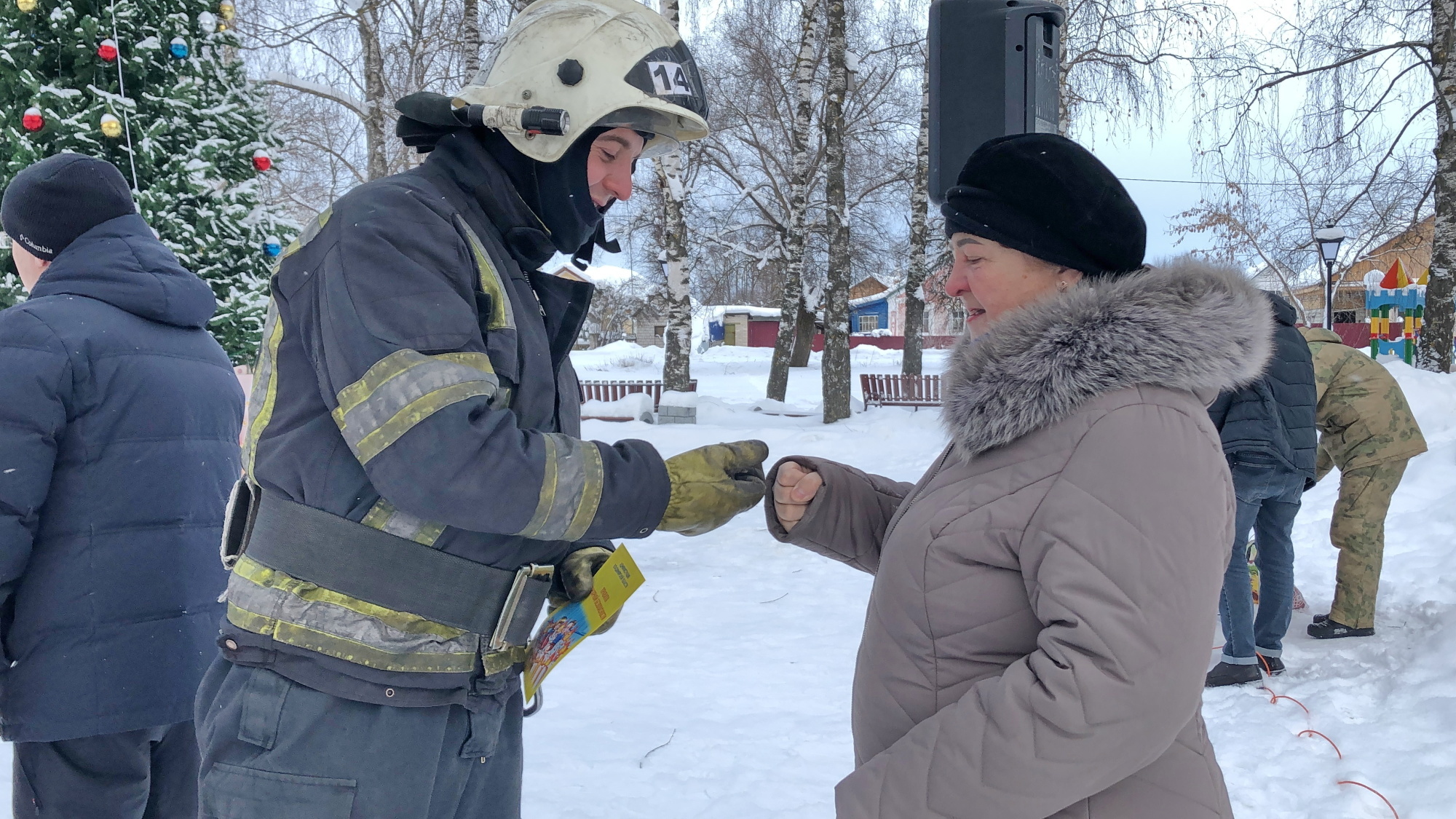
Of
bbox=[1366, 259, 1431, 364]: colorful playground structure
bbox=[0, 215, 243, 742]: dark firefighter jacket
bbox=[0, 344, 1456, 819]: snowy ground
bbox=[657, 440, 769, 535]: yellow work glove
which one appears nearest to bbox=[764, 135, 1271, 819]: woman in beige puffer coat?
bbox=[657, 440, 769, 535]: yellow work glove

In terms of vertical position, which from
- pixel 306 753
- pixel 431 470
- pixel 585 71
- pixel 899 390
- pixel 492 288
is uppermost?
pixel 585 71

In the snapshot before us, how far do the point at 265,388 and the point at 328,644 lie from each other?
1.40ft

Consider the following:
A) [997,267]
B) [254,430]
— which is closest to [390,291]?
[254,430]

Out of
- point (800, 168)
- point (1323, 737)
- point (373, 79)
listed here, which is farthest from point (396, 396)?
point (373, 79)

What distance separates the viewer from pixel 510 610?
1597 mm

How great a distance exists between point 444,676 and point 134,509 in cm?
127

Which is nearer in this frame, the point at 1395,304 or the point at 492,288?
the point at 492,288

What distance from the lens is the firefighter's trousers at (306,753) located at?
1.45 metres

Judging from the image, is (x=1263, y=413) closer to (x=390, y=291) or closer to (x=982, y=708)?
(x=982, y=708)

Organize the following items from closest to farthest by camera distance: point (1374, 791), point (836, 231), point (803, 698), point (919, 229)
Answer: point (1374, 791), point (803, 698), point (836, 231), point (919, 229)

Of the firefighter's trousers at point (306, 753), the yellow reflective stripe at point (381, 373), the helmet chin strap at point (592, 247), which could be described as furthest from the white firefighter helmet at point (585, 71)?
the firefighter's trousers at point (306, 753)

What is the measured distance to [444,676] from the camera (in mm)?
1547

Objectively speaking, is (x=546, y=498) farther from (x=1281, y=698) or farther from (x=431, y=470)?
(x=1281, y=698)

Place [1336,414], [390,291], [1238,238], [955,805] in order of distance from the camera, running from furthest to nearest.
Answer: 1. [1238,238]
2. [1336,414]
3. [390,291]
4. [955,805]
